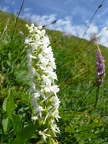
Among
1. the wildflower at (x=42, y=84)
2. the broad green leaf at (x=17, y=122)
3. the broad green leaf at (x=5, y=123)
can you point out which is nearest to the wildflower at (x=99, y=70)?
the broad green leaf at (x=5, y=123)

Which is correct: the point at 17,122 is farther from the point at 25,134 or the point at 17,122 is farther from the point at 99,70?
the point at 99,70

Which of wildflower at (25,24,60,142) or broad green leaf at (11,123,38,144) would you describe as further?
wildflower at (25,24,60,142)

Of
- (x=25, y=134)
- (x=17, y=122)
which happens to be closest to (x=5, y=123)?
(x=17, y=122)

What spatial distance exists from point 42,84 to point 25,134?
40 cm

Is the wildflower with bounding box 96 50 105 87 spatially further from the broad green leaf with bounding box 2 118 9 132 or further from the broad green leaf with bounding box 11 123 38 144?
the broad green leaf with bounding box 11 123 38 144

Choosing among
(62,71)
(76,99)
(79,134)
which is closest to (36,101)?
(79,134)

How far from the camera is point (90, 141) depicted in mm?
3227

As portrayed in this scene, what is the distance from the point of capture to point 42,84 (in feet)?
7.72

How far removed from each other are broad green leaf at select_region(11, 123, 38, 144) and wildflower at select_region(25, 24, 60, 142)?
11cm

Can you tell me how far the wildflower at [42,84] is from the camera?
7.59ft

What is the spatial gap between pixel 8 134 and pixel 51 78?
0.74 meters

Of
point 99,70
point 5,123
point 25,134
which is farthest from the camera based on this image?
point 99,70

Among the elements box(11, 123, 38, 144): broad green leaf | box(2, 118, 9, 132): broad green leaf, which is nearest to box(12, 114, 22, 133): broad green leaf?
box(11, 123, 38, 144): broad green leaf

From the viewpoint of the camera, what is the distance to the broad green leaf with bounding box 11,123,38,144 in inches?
86.6
